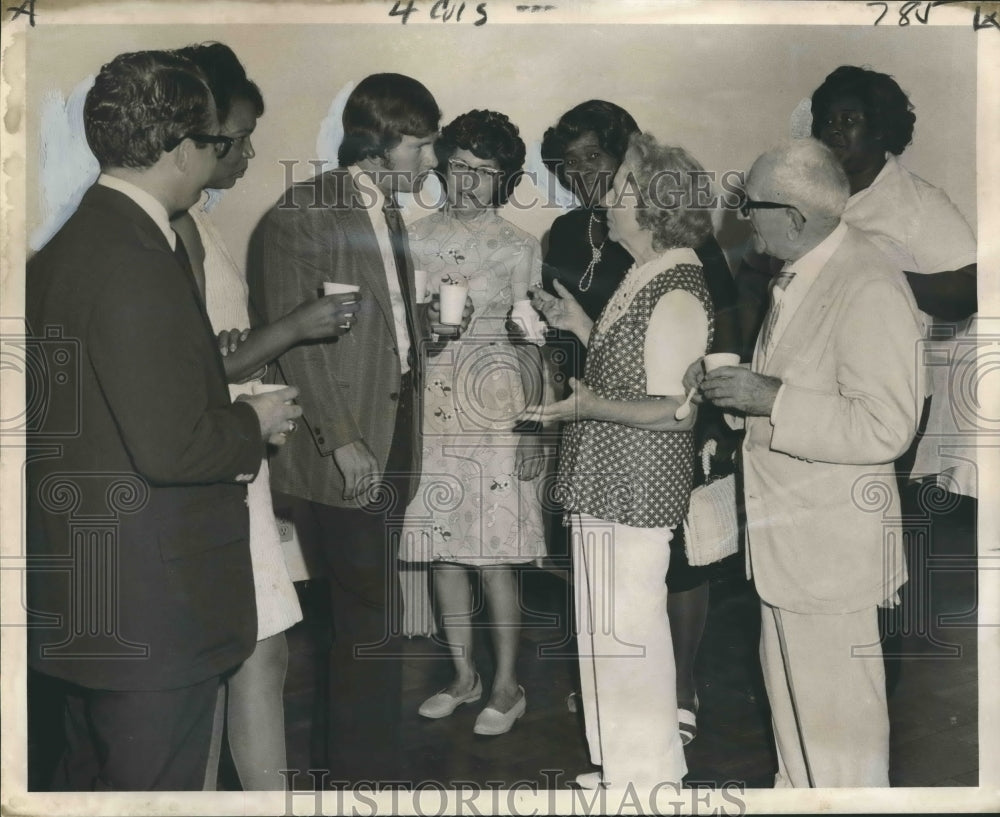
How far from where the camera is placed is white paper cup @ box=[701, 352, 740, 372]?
3.23 metres

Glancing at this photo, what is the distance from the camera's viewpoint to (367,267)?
11.3ft

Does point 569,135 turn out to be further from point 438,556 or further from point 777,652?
point 777,652

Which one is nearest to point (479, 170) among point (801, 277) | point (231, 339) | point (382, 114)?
point (382, 114)

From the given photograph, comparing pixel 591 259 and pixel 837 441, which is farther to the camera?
pixel 591 259

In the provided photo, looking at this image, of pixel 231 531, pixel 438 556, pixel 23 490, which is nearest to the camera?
pixel 231 531

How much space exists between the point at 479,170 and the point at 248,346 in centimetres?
87

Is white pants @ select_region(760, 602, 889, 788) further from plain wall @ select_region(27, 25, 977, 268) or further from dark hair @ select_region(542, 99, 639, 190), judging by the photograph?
dark hair @ select_region(542, 99, 639, 190)

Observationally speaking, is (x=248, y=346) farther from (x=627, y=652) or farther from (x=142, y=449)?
(x=627, y=652)

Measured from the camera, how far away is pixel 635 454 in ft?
11.0

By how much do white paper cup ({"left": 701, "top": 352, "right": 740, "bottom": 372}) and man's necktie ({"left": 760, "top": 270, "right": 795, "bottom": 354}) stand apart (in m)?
0.12

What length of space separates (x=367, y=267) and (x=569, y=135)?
2.38 ft

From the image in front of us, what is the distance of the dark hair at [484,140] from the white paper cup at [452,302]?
0.40m

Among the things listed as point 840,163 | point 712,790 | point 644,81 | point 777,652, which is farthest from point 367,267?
point 712,790

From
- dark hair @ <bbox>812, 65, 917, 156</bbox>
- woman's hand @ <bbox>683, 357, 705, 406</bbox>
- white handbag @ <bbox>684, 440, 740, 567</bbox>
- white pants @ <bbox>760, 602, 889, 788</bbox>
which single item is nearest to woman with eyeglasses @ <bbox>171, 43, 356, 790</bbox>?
woman's hand @ <bbox>683, 357, 705, 406</bbox>
